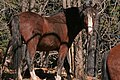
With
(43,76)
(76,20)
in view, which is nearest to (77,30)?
(76,20)

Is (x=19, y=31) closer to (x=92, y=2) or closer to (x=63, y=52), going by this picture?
(x=63, y=52)

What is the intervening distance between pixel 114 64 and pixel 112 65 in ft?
0.13

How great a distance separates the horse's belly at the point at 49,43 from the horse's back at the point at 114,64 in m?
3.52

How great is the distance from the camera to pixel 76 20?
890 centimetres

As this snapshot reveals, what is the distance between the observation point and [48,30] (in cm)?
823

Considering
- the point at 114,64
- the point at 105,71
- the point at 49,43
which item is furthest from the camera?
the point at 49,43

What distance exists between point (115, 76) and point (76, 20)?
14.1 ft

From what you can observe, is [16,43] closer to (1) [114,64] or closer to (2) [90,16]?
(2) [90,16]

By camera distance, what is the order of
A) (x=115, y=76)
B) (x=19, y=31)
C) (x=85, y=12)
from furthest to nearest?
(x=85, y=12) < (x=19, y=31) < (x=115, y=76)

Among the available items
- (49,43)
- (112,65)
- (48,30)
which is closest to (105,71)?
(112,65)

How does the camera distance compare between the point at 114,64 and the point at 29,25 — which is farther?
the point at 29,25

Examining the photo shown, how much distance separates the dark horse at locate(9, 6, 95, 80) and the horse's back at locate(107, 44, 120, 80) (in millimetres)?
3148

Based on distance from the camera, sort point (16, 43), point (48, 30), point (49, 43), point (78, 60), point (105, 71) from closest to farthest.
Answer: point (105, 71) → point (16, 43) → point (48, 30) → point (49, 43) → point (78, 60)

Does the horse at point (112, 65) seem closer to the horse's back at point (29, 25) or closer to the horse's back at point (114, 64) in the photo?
the horse's back at point (114, 64)
